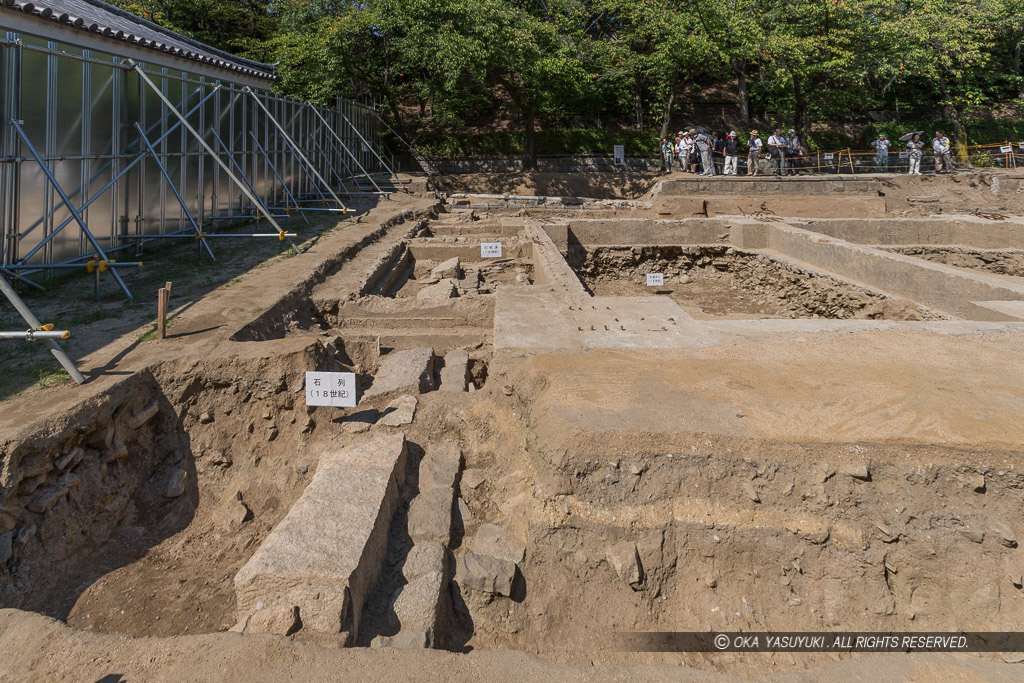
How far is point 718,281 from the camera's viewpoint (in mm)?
12617

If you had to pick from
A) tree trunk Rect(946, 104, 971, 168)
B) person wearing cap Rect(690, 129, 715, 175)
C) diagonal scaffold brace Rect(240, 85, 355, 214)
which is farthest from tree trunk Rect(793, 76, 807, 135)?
diagonal scaffold brace Rect(240, 85, 355, 214)

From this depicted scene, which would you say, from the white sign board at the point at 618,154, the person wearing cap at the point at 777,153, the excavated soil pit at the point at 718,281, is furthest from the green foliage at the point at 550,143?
the excavated soil pit at the point at 718,281

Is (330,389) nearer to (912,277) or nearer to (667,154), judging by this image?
(912,277)

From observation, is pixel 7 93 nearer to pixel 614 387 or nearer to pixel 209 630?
pixel 209 630

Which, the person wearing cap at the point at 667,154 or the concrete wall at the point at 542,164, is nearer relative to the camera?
the person wearing cap at the point at 667,154

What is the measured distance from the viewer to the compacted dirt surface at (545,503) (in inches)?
110

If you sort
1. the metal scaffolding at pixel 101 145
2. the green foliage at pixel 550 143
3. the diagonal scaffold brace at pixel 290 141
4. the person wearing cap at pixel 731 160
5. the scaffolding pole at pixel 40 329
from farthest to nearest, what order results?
the green foliage at pixel 550 143 → the person wearing cap at pixel 731 160 → the diagonal scaffold brace at pixel 290 141 → the metal scaffolding at pixel 101 145 → the scaffolding pole at pixel 40 329

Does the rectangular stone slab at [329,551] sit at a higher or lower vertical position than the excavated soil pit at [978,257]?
lower

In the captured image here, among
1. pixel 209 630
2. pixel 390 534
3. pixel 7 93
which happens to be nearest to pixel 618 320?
pixel 390 534

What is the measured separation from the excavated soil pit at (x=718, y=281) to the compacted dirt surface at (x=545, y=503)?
421cm

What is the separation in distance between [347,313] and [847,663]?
587cm

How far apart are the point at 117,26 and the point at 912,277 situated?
1183cm

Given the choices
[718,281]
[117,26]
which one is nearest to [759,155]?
[718,281]

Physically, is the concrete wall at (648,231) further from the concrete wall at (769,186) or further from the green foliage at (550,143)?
the green foliage at (550,143)
